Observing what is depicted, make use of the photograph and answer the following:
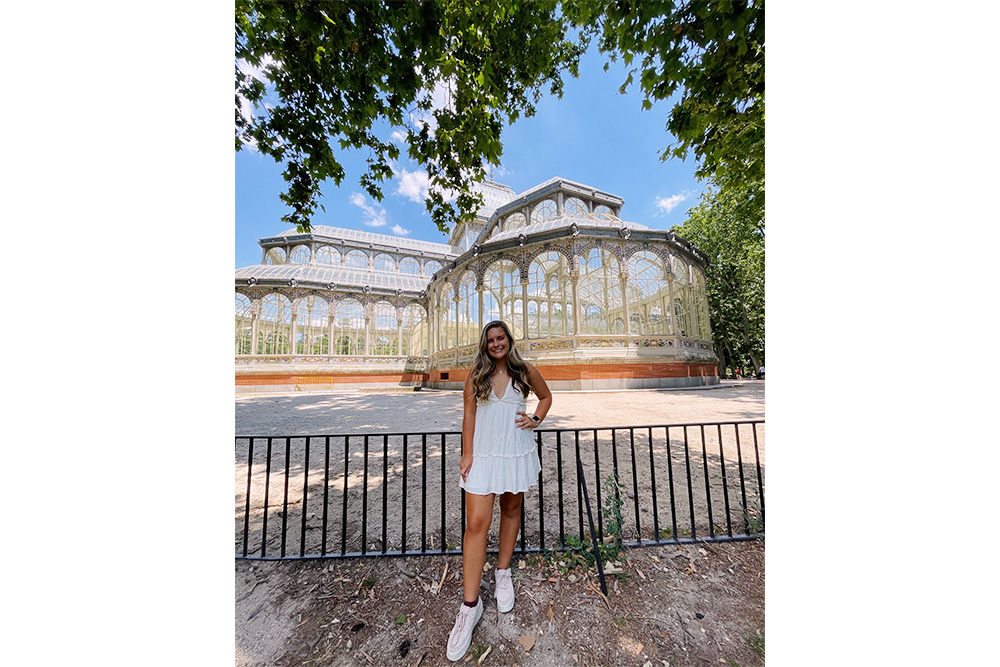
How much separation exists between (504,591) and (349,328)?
24.5 meters

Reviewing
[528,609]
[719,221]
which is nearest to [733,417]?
[528,609]

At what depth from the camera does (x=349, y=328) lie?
23.5m

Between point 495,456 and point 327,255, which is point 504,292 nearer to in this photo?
point 495,456

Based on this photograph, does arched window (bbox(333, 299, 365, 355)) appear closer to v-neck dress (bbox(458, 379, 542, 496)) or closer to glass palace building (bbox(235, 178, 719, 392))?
glass palace building (bbox(235, 178, 719, 392))

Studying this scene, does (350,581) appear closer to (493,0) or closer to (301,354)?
(493,0)

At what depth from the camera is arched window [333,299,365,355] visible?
75.5ft

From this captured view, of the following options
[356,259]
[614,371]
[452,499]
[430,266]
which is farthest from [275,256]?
[452,499]

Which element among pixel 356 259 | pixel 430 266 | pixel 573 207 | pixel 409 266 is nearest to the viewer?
pixel 573 207

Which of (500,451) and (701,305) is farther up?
(701,305)

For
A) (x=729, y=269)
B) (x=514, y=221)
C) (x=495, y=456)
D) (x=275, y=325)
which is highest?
(x=514, y=221)

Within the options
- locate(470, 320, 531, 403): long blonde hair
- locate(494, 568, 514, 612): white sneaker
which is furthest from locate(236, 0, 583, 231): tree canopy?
locate(494, 568, 514, 612): white sneaker

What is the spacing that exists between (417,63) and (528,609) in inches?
194

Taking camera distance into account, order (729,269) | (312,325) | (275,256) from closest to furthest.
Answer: (729,269), (312,325), (275,256)

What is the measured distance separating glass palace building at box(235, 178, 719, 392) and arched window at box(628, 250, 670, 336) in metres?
0.06
